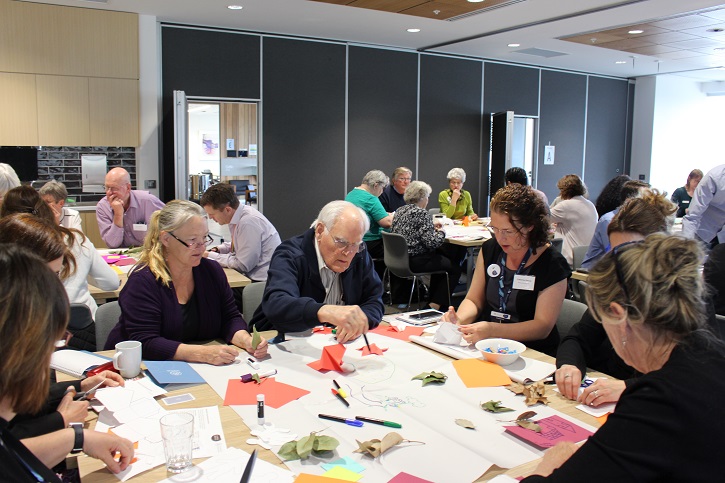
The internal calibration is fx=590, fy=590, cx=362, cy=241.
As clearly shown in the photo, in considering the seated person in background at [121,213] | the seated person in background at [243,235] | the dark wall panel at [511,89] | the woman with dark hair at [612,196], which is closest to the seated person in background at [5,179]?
→ the seated person in background at [121,213]

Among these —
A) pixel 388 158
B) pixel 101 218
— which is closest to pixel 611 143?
pixel 388 158

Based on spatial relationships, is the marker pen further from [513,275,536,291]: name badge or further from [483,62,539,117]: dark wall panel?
[483,62,539,117]: dark wall panel

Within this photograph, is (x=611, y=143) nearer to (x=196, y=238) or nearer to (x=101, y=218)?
(x=101, y=218)

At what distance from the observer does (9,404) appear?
126cm

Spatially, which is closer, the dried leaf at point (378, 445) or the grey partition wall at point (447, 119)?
the dried leaf at point (378, 445)

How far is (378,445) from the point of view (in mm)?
1656

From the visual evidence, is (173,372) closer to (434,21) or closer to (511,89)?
(434,21)

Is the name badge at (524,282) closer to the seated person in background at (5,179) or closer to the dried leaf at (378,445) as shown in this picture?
the dried leaf at (378,445)

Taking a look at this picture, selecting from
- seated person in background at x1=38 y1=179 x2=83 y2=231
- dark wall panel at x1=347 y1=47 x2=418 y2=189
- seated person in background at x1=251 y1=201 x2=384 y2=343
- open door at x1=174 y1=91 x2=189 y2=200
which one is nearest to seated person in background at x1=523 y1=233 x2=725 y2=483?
seated person in background at x1=251 y1=201 x2=384 y2=343

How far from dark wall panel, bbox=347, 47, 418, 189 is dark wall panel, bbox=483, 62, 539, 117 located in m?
1.53

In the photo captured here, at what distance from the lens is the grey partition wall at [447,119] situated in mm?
9438

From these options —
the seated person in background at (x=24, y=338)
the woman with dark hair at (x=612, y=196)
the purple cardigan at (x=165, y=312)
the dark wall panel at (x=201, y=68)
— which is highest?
the dark wall panel at (x=201, y=68)

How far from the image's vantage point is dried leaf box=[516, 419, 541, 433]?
1779 mm

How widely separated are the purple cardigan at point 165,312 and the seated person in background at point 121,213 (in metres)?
2.79
